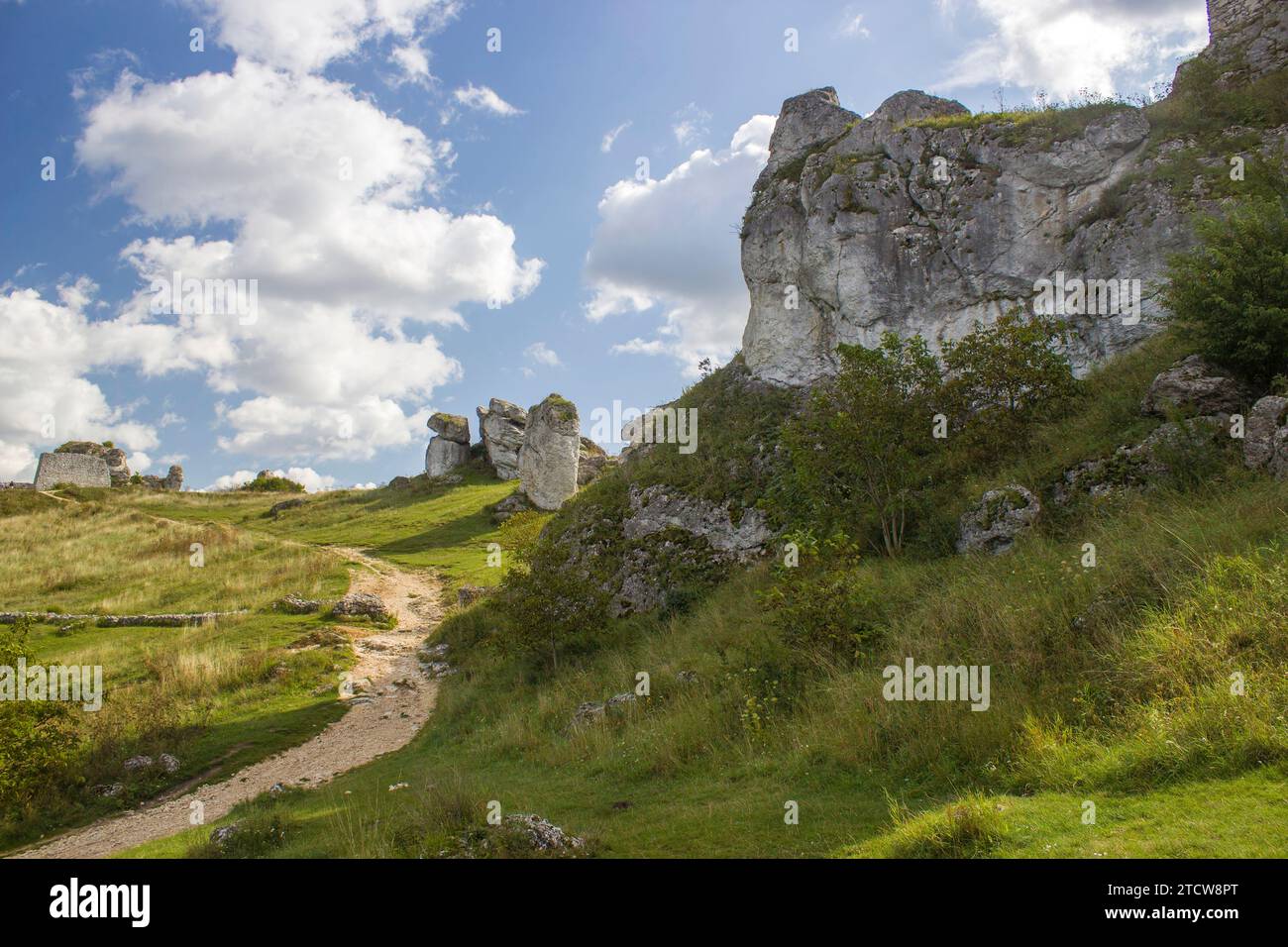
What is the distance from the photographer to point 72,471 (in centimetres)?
7269

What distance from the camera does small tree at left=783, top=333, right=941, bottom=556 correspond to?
18109mm

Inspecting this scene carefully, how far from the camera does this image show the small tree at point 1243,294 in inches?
550

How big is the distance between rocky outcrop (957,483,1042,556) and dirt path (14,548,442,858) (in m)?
14.0

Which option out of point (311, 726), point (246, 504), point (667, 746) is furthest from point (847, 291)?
point (246, 504)

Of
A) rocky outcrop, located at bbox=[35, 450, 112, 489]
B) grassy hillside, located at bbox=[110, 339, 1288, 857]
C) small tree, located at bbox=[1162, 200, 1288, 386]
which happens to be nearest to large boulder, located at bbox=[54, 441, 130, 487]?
Answer: rocky outcrop, located at bbox=[35, 450, 112, 489]

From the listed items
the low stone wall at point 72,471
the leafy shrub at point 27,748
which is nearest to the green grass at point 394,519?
the low stone wall at point 72,471

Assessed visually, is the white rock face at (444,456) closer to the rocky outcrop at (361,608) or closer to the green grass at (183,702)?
the rocky outcrop at (361,608)

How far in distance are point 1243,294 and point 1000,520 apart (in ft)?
21.0

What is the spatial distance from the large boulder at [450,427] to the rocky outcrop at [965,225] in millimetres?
40070

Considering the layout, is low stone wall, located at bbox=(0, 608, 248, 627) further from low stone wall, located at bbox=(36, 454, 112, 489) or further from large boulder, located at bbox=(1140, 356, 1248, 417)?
low stone wall, located at bbox=(36, 454, 112, 489)

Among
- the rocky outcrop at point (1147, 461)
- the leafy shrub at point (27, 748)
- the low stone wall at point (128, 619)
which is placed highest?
the rocky outcrop at point (1147, 461)

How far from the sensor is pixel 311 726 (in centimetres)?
1864

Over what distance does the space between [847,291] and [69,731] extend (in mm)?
26234
